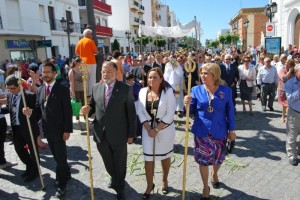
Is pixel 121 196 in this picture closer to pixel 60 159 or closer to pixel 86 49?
pixel 60 159

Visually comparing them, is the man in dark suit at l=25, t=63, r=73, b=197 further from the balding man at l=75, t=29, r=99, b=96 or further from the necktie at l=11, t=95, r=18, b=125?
the balding man at l=75, t=29, r=99, b=96

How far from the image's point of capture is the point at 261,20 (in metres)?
58.8

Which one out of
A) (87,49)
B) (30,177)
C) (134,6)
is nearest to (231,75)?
(87,49)

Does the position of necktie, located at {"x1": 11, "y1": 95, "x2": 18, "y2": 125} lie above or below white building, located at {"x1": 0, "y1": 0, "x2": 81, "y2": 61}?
below

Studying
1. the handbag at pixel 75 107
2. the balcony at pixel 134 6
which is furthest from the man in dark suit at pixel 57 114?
the balcony at pixel 134 6

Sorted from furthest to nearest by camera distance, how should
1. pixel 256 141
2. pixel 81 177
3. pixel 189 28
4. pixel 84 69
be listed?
pixel 189 28 → pixel 256 141 → pixel 81 177 → pixel 84 69

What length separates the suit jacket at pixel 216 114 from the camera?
13.1ft

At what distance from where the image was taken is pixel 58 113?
4.45 m

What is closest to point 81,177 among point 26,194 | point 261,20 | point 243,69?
point 26,194

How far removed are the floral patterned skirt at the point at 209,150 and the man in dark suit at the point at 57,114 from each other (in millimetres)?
1952

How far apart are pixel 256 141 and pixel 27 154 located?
16.0 ft

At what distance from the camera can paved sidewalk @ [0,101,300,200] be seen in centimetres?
450

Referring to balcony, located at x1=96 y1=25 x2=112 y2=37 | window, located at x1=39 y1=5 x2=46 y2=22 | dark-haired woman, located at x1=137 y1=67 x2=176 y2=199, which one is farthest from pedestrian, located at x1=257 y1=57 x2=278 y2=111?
balcony, located at x1=96 y1=25 x2=112 y2=37

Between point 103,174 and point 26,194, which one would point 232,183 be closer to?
point 103,174
